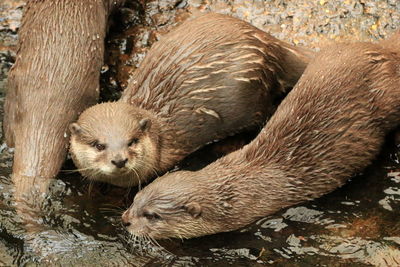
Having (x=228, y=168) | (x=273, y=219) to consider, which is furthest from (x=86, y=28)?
(x=273, y=219)

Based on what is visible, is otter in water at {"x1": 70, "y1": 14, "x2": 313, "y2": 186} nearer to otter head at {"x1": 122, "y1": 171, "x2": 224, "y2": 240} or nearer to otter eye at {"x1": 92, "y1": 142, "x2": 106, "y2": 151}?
otter eye at {"x1": 92, "y1": 142, "x2": 106, "y2": 151}

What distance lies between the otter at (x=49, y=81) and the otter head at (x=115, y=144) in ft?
0.59

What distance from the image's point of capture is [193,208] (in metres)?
3.58

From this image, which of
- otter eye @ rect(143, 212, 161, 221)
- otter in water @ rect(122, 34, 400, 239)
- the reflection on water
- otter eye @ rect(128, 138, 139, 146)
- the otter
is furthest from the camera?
the otter

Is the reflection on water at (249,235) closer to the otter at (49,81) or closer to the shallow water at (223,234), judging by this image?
the shallow water at (223,234)

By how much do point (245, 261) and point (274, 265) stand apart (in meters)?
0.14

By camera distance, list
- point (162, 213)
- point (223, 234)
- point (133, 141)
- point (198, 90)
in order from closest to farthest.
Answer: point (162, 213)
point (223, 234)
point (133, 141)
point (198, 90)

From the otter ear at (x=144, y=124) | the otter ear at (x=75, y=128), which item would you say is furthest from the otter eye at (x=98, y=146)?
the otter ear at (x=144, y=124)

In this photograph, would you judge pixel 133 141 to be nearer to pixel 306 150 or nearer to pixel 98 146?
pixel 98 146

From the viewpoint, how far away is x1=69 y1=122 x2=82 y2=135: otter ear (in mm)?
3881

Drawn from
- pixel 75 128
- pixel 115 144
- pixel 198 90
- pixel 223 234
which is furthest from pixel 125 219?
pixel 198 90

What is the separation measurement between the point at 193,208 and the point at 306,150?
66cm

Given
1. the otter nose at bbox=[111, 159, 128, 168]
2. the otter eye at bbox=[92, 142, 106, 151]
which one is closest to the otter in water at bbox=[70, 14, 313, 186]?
the otter eye at bbox=[92, 142, 106, 151]

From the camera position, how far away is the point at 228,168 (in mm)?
3807
